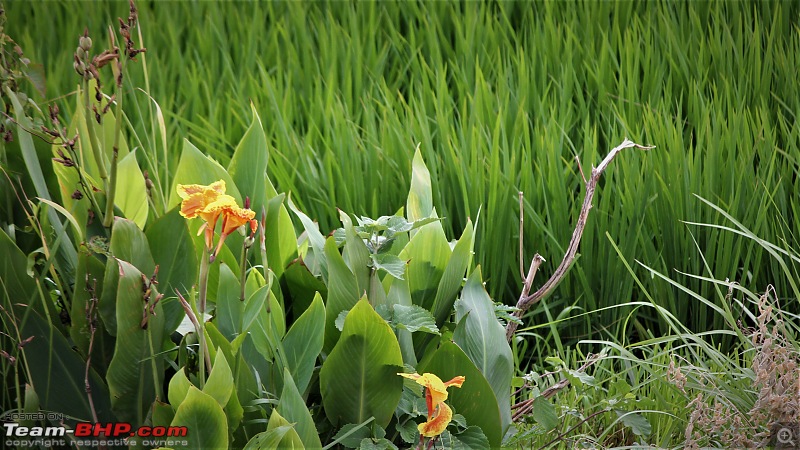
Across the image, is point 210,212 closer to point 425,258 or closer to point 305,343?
point 305,343

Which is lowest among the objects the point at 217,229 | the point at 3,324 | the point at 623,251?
the point at 623,251

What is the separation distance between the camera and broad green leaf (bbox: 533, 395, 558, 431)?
1338 millimetres

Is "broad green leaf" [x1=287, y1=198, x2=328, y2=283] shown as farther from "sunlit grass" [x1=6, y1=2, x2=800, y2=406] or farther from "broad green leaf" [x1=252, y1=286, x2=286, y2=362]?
"sunlit grass" [x1=6, y1=2, x2=800, y2=406]

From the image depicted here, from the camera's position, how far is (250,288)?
1.30m

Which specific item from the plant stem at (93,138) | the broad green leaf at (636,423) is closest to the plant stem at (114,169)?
the plant stem at (93,138)

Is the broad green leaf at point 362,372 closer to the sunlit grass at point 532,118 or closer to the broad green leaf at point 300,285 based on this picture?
the broad green leaf at point 300,285

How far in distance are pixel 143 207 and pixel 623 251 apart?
1.18 meters

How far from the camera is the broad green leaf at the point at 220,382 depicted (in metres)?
1.08

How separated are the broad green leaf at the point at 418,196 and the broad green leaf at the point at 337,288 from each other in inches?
8.9

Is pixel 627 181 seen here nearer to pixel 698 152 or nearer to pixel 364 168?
pixel 698 152

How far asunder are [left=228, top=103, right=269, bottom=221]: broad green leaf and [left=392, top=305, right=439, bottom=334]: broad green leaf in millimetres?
354

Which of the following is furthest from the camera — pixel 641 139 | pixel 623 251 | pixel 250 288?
pixel 641 139

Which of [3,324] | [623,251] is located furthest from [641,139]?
[3,324]

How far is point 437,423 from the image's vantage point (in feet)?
3.61
